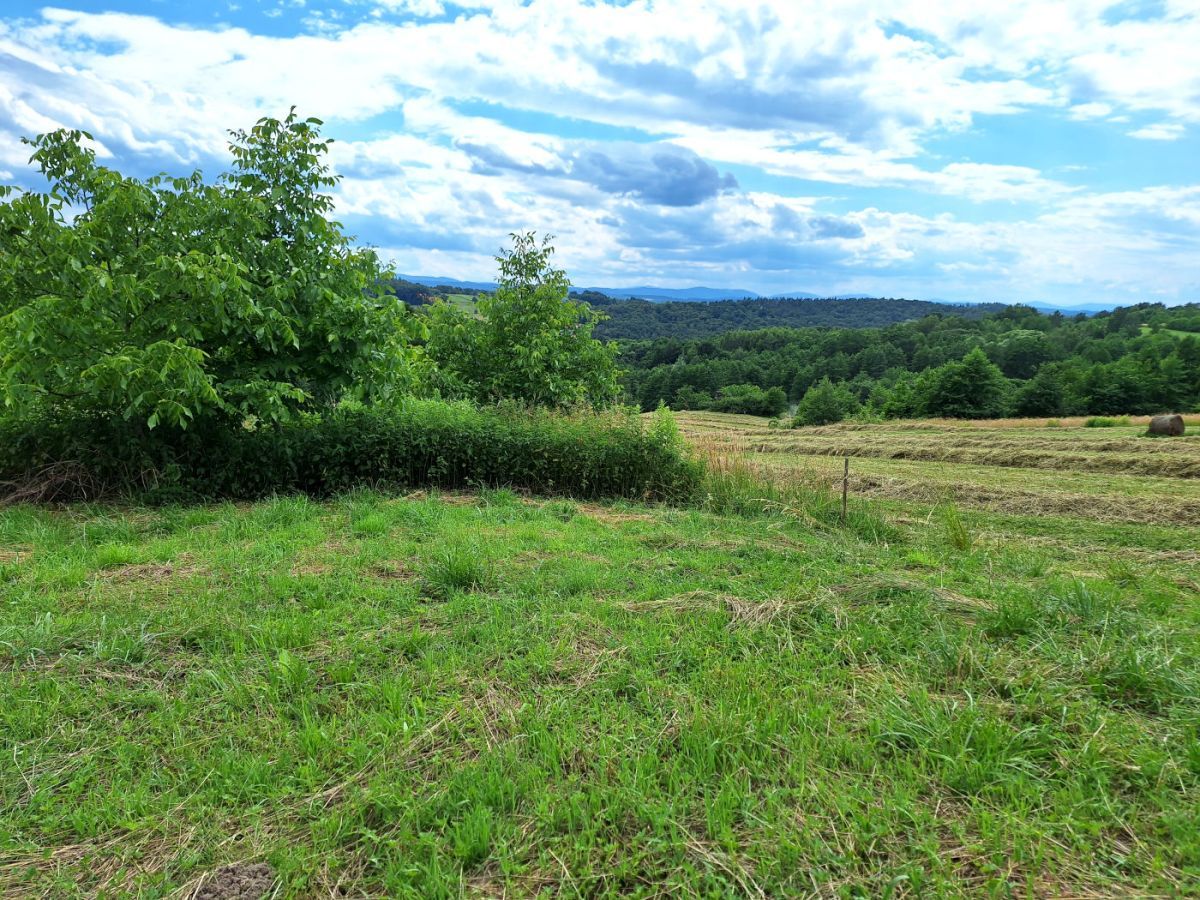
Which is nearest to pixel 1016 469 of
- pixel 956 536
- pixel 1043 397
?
pixel 956 536

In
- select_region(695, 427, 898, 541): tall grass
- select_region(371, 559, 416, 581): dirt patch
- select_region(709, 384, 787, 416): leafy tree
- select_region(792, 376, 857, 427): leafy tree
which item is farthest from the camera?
select_region(709, 384, 787, 416): leafy tree

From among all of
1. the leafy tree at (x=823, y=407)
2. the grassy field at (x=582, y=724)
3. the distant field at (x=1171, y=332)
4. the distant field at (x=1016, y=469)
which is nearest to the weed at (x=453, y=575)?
the grassy field at (x=582, y=724)

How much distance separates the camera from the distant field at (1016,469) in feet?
35.1

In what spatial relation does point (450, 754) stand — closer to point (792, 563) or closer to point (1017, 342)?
point (792, 563)

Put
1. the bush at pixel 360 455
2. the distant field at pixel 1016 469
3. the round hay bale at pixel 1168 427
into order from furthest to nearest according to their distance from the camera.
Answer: the round hay bale at pixel 1168 427
the distant field at pixel 1016 469
the bush at pixel 360 455

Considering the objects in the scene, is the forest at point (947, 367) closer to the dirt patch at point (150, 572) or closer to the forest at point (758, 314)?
the forest at point (758, 314)

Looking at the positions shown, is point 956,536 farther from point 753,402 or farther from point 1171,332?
point 1171,332

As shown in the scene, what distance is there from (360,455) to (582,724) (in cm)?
642

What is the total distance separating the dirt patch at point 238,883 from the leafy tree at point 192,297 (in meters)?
5.01

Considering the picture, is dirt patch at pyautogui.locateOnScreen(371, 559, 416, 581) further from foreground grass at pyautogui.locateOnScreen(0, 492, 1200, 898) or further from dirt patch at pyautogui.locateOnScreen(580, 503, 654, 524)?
dirt patch at pyautogui.locateOnScreen(580, 503, 654, 524)

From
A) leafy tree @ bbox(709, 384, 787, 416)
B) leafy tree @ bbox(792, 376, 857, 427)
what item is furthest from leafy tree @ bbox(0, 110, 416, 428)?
leafy tree @ bbox(709, 384, 787, 416)

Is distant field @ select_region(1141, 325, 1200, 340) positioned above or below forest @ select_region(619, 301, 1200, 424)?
above

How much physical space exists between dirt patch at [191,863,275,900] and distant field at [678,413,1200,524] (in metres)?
8.22

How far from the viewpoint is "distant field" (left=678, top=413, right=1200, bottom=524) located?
10.7 m
